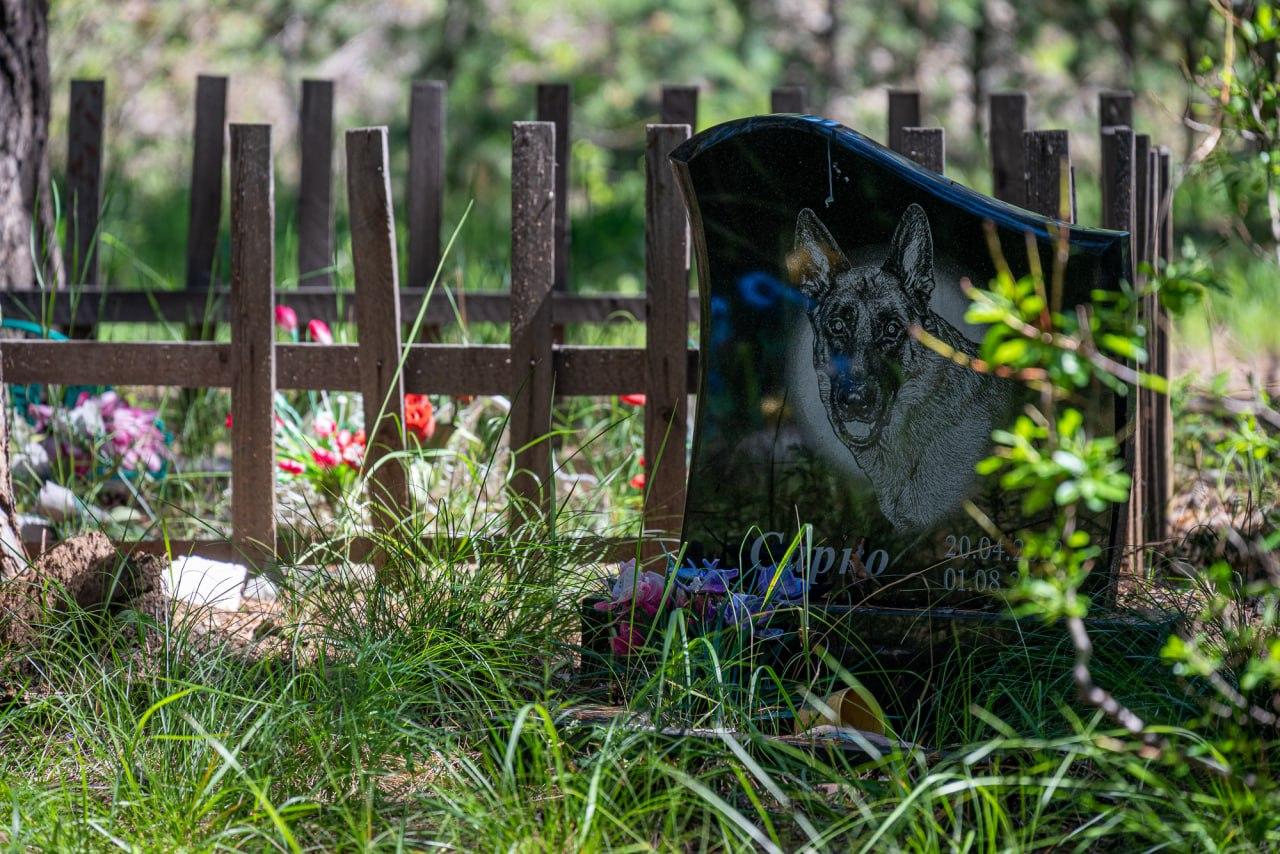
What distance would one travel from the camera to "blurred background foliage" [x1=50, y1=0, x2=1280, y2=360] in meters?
8.19

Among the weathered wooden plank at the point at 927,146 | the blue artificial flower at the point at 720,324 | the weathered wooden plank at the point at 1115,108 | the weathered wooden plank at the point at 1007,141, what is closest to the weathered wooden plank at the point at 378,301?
the blue artificial flower at the point at 720,324

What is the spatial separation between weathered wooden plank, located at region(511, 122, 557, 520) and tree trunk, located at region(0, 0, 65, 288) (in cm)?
175

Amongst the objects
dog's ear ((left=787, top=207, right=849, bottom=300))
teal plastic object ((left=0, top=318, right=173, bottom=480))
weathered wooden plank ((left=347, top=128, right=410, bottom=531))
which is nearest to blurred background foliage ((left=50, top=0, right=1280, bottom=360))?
teal plastic object ((left=0, top=318, right=173, bottom=480))

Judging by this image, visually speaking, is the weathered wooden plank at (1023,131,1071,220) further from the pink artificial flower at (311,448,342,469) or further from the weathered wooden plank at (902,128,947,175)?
the pink artificial flower at (311,448,342,469)

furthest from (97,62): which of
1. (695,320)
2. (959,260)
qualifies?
(959,260)

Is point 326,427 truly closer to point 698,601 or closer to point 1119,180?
point 698,601

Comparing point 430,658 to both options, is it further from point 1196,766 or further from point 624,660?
point 1196,766

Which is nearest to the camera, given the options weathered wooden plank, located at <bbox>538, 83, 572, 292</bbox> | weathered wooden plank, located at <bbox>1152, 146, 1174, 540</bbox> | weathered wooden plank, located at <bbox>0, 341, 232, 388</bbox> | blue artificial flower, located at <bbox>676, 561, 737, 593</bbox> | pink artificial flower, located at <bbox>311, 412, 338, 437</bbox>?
blue artificial flower, located at <bbox>676, 561, 737, 593</bbox>

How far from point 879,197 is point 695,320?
2.09 m

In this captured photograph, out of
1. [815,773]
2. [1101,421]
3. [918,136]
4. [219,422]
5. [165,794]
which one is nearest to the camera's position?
[165,794]

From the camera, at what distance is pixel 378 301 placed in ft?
10.5

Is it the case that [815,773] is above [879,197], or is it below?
below

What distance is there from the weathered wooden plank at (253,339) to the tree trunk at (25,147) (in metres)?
1.07

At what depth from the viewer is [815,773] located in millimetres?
2061
